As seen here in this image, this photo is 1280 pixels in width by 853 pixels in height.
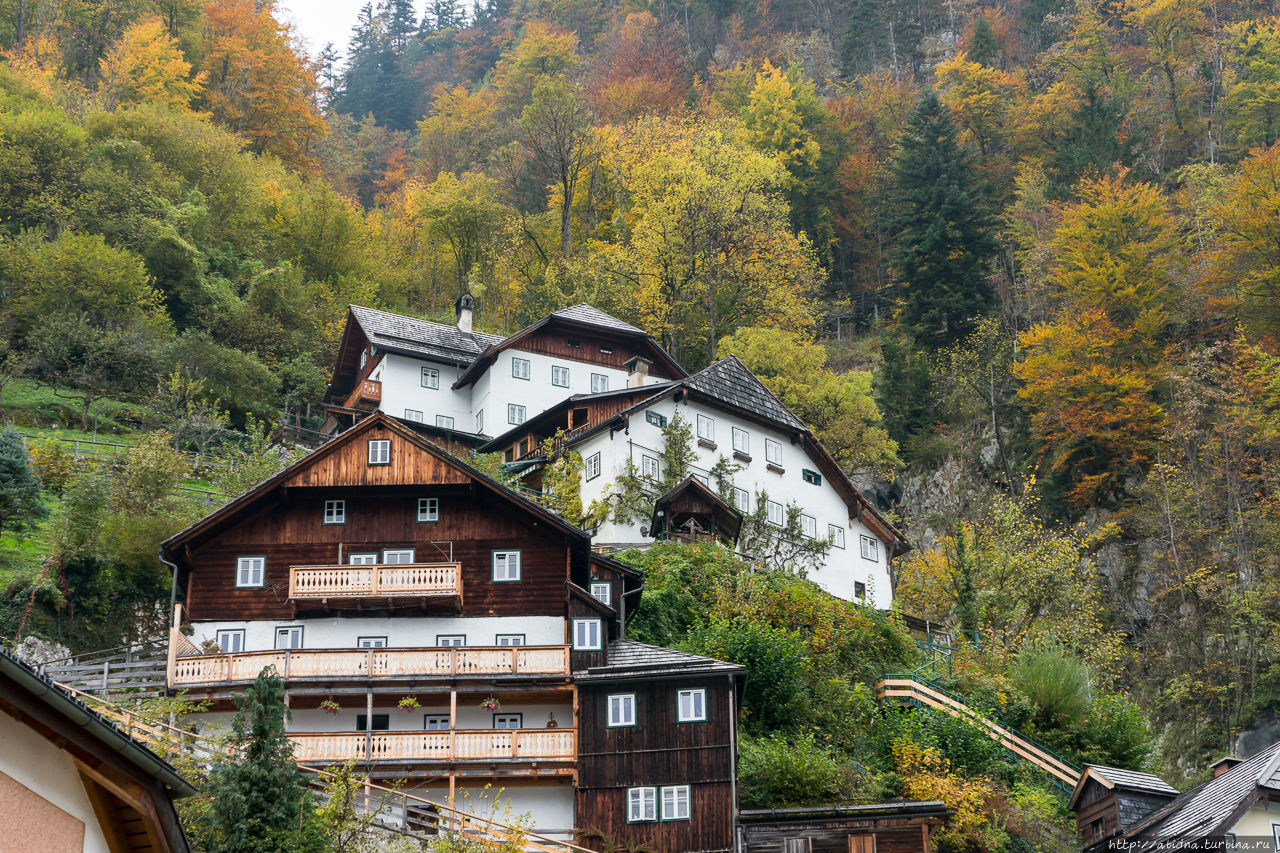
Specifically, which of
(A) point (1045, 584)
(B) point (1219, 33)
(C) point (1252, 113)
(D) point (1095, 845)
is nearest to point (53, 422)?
(A) point (1045, 584)

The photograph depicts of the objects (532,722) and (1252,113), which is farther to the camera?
(1252,113)

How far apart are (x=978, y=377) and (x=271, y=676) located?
50.9 metres

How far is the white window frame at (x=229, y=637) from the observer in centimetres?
3584

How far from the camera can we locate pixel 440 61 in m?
140

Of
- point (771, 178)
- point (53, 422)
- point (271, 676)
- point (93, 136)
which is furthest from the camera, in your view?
point (93, 136)

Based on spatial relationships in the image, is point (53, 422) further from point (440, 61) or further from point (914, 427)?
point (440, 61)

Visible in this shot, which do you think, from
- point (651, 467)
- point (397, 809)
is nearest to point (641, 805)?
point (397, 809)

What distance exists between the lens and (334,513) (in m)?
37.5

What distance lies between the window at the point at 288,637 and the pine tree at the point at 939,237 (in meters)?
45.5

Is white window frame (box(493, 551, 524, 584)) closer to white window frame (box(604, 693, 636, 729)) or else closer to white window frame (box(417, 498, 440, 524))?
white window frame (box(417, 498, 440, 524))

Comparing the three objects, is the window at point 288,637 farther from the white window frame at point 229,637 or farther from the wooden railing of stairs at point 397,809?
the wooden railing of stairs at point 397,809

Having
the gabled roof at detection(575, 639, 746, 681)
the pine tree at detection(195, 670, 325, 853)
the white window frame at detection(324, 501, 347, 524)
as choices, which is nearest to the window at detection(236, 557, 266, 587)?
the white window frame at detection(324, 501, 347, 524)

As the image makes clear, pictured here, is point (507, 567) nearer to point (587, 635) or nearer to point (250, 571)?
point (587, 635)

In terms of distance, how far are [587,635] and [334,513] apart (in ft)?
26.9
